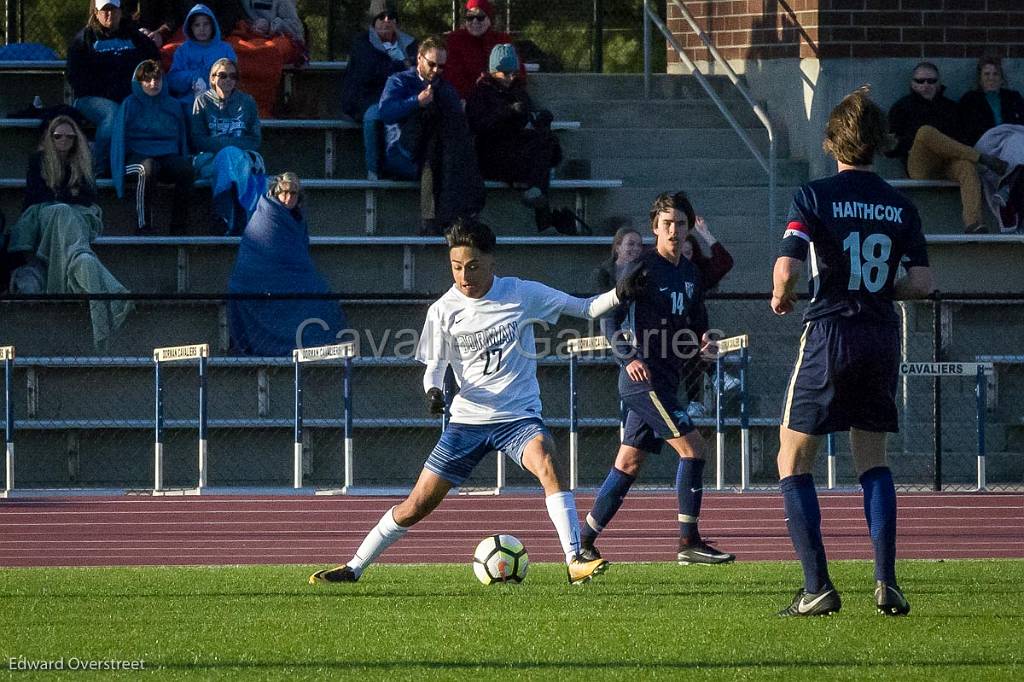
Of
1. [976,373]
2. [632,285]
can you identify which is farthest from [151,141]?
[632,285]

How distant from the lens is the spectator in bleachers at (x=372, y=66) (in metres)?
15.6

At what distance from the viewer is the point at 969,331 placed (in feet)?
47.0

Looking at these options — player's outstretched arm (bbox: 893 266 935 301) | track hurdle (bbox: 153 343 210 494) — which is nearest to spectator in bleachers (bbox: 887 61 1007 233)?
track hurdle (bbox: 153 343 210 494)

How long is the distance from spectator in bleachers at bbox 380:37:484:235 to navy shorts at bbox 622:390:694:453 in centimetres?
574

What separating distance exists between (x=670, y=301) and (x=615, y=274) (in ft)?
12.1

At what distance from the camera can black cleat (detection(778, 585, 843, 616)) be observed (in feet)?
22.2

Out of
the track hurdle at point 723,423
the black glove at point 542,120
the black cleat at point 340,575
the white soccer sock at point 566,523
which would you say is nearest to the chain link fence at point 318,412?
the track hurdle at point 723,423

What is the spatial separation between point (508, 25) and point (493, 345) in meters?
10.5

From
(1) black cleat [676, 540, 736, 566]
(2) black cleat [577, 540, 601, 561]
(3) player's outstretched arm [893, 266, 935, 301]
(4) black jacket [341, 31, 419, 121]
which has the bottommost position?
(1) black cleat [676, 540, 736, 566]

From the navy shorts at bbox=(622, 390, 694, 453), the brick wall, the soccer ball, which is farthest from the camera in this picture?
the brick wall

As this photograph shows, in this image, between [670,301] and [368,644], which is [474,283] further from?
[368,644]

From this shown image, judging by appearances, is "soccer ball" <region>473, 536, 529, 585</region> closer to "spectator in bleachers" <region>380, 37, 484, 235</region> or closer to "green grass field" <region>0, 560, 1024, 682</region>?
"green grass field" <region>0, 560, 1024, 682</region>

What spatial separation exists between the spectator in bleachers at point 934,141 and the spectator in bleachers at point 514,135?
3260mm

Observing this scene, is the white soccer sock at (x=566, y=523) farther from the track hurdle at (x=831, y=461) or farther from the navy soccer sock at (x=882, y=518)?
the track hurdle at (x=831, y=461)
